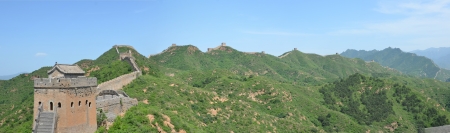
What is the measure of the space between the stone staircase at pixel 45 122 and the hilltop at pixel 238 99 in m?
3.91

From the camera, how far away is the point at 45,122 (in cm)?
1973

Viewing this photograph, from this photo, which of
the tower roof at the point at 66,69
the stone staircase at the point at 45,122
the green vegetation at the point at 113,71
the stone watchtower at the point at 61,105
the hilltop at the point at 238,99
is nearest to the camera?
the stone staircase at the point at 45,122

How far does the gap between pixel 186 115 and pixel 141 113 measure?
970 cm

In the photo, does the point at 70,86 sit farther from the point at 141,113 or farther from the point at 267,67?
the point at 267,67

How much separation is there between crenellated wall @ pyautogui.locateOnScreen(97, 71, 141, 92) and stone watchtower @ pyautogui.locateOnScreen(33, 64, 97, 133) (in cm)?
1161

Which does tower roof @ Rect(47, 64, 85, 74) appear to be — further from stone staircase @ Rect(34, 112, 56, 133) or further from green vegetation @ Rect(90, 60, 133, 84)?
green vegetation @ Rect(90, 60, 133, 84)

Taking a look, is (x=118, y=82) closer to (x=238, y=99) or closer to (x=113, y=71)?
(x=113, y=71)

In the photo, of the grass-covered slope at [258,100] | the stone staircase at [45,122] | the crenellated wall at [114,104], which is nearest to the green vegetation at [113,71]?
the grass-covered slope at [258,100]

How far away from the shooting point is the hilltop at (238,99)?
3412cm

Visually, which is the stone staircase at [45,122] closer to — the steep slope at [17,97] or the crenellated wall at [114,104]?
the crenellated wall at [114,104]

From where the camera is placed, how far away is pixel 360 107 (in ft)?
258

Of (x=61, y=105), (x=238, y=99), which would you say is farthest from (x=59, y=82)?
(x=238, y=99)

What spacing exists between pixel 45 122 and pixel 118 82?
16.9 m

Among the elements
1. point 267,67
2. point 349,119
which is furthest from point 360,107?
point 267,67
